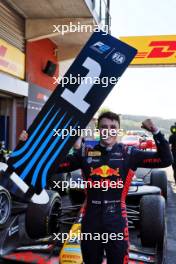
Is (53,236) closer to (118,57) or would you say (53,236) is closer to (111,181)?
(111,181)

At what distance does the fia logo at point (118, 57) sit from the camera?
10.7 feet

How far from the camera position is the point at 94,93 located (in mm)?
3330

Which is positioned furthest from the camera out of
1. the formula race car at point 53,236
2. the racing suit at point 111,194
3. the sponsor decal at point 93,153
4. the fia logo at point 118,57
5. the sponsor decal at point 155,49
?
the sponsor decal at point 155,49

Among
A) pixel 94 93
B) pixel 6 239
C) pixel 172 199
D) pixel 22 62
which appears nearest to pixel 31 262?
pixel 6 239

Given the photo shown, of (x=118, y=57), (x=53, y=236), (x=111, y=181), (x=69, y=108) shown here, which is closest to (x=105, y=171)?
(x=111, y=181)

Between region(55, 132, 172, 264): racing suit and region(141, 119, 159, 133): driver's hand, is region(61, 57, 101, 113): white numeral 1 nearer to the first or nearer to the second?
region(55, 132, 172, 264): racing suit

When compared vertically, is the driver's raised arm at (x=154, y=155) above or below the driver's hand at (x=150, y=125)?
below

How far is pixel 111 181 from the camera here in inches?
98.1

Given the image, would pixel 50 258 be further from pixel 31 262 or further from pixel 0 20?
pixel 0 20

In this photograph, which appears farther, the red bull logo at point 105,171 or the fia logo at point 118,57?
the fia logo at point 118,57

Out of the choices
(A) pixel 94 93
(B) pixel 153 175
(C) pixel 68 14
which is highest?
(C) pixel 68 14

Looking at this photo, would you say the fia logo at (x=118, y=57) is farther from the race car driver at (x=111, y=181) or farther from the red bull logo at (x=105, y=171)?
the red bull logo at (x=105, y=171)

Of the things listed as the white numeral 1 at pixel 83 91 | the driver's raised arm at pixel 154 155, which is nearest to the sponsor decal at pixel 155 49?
the white numeral 1 at pixel 83 91

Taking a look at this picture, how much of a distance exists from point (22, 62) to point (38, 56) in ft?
3.81
